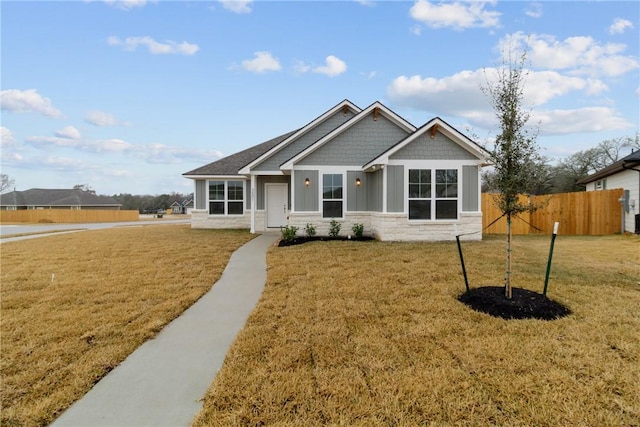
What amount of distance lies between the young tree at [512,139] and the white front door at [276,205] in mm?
11437

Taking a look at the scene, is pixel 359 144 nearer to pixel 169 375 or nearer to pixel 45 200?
pixel 169 375

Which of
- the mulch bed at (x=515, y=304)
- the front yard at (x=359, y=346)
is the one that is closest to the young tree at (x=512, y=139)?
the mulch bed at (x=515, y=304)

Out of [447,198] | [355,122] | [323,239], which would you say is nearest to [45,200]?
[323,239]

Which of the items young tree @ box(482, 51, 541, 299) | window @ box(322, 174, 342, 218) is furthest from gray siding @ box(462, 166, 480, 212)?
young tree @ box(482, 51, 541, 299)

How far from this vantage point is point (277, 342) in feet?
11.7

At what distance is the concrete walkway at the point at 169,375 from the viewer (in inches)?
94.8

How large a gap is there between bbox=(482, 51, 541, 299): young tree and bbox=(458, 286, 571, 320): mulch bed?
0.79ft

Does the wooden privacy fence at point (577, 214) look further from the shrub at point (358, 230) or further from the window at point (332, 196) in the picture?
the window at point (332, 196)

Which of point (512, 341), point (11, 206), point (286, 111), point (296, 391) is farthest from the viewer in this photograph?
point (11, 206)

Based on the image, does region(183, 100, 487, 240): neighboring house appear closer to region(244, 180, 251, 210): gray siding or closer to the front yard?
region(244, 180, 251, 210): gray siding

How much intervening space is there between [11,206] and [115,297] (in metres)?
59.2

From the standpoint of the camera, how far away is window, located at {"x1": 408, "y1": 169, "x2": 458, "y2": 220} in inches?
438

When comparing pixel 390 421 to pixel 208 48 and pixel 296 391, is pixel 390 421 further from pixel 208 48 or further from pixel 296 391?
pixel 208 48

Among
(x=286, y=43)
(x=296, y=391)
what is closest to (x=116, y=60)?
(x=286, y=43)
